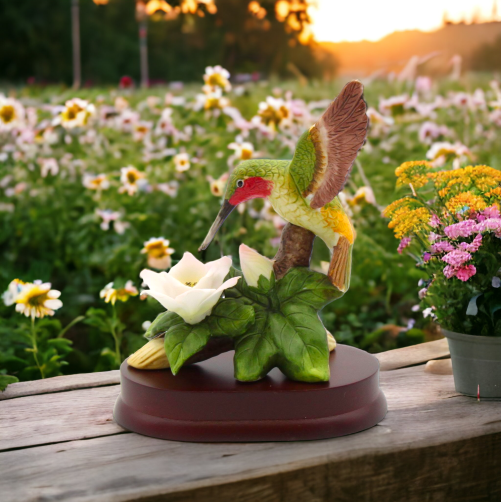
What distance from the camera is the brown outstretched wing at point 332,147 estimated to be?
117cm

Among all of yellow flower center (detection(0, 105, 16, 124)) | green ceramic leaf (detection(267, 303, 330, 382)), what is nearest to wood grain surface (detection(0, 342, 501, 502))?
green ceramic leaf (detection(267, 303, 330, 382))

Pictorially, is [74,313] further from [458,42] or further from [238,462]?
[458,42]

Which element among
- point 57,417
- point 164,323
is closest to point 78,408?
point 57,417

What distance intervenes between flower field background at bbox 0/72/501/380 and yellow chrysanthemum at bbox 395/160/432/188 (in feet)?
1.48

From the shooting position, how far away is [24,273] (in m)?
2.93

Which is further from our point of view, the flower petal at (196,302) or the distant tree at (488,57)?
the distant tree at (488,57)

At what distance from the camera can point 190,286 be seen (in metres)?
1.27

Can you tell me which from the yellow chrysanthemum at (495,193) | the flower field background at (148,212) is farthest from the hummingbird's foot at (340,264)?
the flower field background at (148,212)

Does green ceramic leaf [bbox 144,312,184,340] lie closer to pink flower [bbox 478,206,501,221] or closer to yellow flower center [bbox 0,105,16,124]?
pink flower [bbox 478,206,501,221]

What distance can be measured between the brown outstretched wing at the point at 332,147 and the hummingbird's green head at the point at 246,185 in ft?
0.19

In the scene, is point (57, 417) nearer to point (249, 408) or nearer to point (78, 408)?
point (78, 408)

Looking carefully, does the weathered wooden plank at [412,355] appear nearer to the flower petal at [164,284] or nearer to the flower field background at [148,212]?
the flower field background at [148,212]

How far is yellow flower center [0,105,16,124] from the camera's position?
2611mm

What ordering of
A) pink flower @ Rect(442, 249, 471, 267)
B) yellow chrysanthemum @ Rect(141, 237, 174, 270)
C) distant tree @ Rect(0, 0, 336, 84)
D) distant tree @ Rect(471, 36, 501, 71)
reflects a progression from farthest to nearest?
1. distant tree @ Rect(0, 0, 336, 84)
2. distant tree @ Rect(471, 36, 501, 71)
3. yellow chrysanthemum @ Rect(141, 237, 174, 270)
4. pink flower @ Rect(442, 249, 471, 267)
